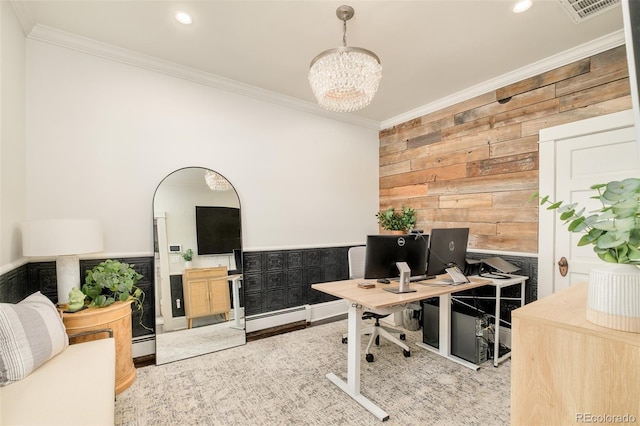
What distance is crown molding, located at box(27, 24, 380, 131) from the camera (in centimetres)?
243

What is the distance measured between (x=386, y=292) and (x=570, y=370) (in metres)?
1.52

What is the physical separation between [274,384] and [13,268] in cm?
205

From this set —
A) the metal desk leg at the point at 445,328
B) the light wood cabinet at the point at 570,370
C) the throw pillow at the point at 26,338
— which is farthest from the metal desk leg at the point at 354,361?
the throw pillow at the point at 26,338

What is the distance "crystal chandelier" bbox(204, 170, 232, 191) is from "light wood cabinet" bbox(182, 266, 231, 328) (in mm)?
870

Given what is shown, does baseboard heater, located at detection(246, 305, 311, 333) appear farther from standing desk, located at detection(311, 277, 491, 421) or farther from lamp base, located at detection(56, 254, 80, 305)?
lamp base, located at detection(56, 254, 80, 305)

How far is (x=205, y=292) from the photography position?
3080 millimetres

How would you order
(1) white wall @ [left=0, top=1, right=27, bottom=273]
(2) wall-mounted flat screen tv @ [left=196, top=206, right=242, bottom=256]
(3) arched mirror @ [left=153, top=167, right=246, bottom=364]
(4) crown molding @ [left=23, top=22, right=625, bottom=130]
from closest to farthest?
(1) white wall @ [left=0, top=1, right=27, bottom=273], (4) crown molding @ [left=23, top=22, right=625, bottom=130], (3) arched mirror @ [left=153, top=167, right=246, bottom=364], (2) wall-mounted flat screen tv @ [left=196, top=206, right=242, bottom=256]

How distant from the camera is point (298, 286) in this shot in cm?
377

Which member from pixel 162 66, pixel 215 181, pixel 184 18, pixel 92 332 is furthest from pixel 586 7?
pixel 92 332

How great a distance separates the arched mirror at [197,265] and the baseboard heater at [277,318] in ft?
0.66

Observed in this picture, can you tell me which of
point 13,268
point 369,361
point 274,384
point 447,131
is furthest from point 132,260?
point 447,131

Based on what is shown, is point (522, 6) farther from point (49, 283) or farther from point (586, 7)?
point (49, 283)

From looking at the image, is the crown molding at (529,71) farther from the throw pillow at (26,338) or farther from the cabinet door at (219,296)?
the throw pillow at (26,338)

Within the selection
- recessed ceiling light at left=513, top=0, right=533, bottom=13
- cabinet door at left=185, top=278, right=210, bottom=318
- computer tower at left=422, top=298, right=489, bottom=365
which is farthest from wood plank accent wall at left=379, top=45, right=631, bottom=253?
cabinet door at left=185, top=278, right=210, bottom=318
